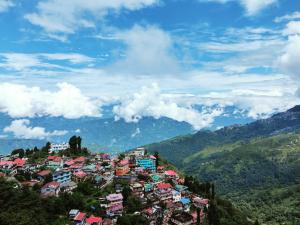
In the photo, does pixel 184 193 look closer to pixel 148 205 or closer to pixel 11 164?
pixel 148 205

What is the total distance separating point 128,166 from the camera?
131125mm

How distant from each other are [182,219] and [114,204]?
18.2 meters

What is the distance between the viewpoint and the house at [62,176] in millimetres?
107125

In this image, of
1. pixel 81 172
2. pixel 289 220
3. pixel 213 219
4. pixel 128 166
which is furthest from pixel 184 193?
pixel 289 220

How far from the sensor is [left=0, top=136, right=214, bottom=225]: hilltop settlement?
295ft

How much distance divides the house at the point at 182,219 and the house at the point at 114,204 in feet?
46.0

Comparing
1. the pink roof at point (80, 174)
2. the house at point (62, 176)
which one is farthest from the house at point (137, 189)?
the house at point (62, 176)

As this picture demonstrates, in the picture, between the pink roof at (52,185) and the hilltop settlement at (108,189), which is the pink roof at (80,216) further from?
the pink roof at (52,185)

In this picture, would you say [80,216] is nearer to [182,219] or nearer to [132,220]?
[132,220]

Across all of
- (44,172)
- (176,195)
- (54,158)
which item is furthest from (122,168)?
(54,158)

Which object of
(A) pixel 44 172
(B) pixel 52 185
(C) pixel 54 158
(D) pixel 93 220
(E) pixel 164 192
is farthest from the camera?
(C) pixel 54 158

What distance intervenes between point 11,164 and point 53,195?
33.8 metres

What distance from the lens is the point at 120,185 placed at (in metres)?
105

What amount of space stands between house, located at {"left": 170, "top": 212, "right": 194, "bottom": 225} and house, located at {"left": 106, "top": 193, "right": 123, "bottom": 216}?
14.0m
